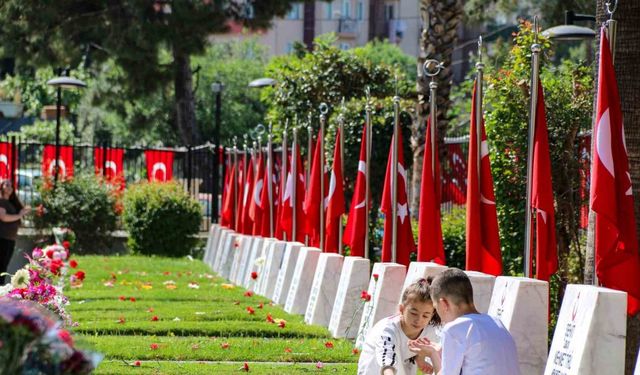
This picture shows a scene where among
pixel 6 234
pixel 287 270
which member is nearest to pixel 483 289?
pixel 287 270

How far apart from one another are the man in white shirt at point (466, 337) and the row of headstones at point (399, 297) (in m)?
0.73

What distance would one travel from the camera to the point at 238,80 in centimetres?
6756

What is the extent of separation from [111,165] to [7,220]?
13.8m

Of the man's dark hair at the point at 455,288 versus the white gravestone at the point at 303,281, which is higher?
the man's dark hair at the point at 455,288

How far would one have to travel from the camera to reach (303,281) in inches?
627

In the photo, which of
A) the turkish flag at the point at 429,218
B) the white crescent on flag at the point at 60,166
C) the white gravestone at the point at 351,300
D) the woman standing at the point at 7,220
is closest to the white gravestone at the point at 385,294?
the turkish flag at the point at 429,218

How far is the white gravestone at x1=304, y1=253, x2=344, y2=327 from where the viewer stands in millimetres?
14477

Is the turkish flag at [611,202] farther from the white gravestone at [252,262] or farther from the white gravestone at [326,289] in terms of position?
the white gravestone at [252,262]

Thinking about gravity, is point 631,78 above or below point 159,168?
above

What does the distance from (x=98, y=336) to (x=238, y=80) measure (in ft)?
179

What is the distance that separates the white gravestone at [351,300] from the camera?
1326cm

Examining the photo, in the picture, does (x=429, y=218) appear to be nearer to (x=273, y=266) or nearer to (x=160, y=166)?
(x=273, y=266)

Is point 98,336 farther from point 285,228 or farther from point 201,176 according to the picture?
point 201,176

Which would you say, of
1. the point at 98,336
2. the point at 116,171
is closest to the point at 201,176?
the point at 116,171
